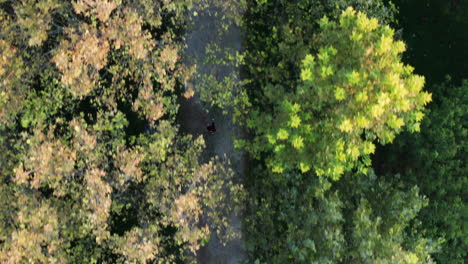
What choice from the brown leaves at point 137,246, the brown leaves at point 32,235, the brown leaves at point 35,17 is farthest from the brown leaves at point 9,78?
the brown leaves at point 137,246

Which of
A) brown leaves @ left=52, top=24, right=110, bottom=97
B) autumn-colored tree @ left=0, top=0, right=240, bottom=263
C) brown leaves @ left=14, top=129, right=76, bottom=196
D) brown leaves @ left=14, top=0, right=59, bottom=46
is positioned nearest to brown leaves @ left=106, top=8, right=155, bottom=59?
autumn-colored tree @ left=0, top=0, right=240, bottom=263

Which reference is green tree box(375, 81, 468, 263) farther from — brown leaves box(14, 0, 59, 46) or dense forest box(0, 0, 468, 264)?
brown leaves box(14, 0, 59, 46)

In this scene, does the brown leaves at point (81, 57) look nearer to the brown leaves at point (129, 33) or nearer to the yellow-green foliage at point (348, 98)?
the brown leaves at point (129, 33)

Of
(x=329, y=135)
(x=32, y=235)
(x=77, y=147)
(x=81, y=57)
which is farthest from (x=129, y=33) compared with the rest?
(x=329, y=135)

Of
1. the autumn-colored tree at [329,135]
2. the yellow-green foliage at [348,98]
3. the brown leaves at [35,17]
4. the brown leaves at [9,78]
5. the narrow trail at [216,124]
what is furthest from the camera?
the narrow trail at [216,124]

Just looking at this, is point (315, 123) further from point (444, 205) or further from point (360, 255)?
point (444, 205)

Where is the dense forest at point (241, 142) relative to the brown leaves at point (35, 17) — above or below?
below

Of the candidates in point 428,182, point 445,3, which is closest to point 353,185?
point 428,182
